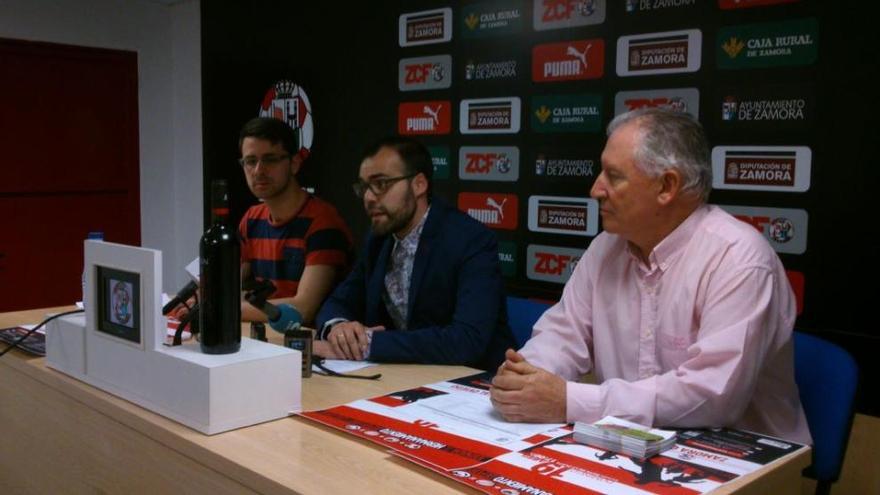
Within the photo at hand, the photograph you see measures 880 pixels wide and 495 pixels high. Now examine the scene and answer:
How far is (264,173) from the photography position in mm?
2939

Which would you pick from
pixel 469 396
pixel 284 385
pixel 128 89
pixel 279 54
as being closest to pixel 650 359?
pixel 469 396

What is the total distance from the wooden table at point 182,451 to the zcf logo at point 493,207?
5.02 feet

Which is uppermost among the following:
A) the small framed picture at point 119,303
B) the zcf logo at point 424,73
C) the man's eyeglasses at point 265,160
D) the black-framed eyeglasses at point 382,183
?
the zcf logo at point 424,73

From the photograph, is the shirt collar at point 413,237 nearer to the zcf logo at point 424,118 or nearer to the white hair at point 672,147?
the white hair at point 672,147

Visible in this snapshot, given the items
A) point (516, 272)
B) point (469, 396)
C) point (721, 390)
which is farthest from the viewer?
point (516, 272)

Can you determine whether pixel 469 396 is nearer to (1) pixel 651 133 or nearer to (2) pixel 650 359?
(2) pixel 650 359

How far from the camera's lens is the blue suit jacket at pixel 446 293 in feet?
6.84

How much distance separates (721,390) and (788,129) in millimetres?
1396

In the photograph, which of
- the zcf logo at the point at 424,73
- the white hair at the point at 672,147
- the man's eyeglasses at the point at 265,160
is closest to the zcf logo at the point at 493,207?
the zcf logo at the point at 424,73

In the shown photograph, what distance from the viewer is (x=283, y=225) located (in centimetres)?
296

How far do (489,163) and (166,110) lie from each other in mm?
2709

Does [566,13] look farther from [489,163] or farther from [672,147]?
[672,147]

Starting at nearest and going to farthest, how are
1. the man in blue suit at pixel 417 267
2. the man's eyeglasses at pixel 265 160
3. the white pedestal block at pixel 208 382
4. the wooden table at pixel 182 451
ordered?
the wooden table at pixel 182 451 → the white pedestal block at pixel 208 382 → the man in blue suit at pixel 417 267 → the man's eyeglasses at pixel 265 160

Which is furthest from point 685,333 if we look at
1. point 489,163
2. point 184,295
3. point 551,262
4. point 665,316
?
point 489,163
